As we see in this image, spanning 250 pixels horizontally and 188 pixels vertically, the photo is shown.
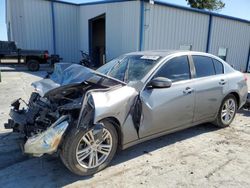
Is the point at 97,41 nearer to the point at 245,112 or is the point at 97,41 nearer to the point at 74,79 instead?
the point at 245,112

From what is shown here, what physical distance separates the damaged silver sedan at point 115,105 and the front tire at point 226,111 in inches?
7.9

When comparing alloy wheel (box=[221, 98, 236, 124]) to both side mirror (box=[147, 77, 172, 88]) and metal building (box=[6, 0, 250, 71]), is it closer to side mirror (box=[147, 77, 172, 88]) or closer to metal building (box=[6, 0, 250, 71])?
side mirror (box=[147, 77, 172, 88])

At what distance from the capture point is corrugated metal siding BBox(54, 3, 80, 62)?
66.2ft

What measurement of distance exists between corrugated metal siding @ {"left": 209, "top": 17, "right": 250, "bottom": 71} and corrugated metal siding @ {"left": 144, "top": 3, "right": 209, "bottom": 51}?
1.07m

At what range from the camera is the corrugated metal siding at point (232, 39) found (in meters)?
16.6

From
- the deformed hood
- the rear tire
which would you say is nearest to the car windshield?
the deformed hood

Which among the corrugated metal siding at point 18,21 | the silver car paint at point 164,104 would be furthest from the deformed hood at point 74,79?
the corrugated metal siding at point 18,21

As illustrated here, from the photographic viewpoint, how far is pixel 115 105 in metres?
3.21

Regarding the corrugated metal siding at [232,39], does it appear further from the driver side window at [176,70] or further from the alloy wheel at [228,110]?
the driver side window at [176,70]

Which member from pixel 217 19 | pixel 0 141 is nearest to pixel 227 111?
pixel 0 141

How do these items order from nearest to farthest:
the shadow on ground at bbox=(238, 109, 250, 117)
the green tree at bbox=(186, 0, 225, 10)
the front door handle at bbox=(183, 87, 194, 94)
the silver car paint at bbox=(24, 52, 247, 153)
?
the silver car paint at bbox=(24, 52, 247, 153)
the front door handle at bbox=(183, 87, 194, 94)
the shadow on ground at bbox=(238, 109, 250, 117)
the green tree at bbox=(186, 0, 225, 10)

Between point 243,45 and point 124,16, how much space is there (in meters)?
11.0

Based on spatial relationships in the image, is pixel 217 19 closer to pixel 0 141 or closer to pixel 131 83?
pixel 131 83

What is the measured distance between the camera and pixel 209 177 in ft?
10.5
